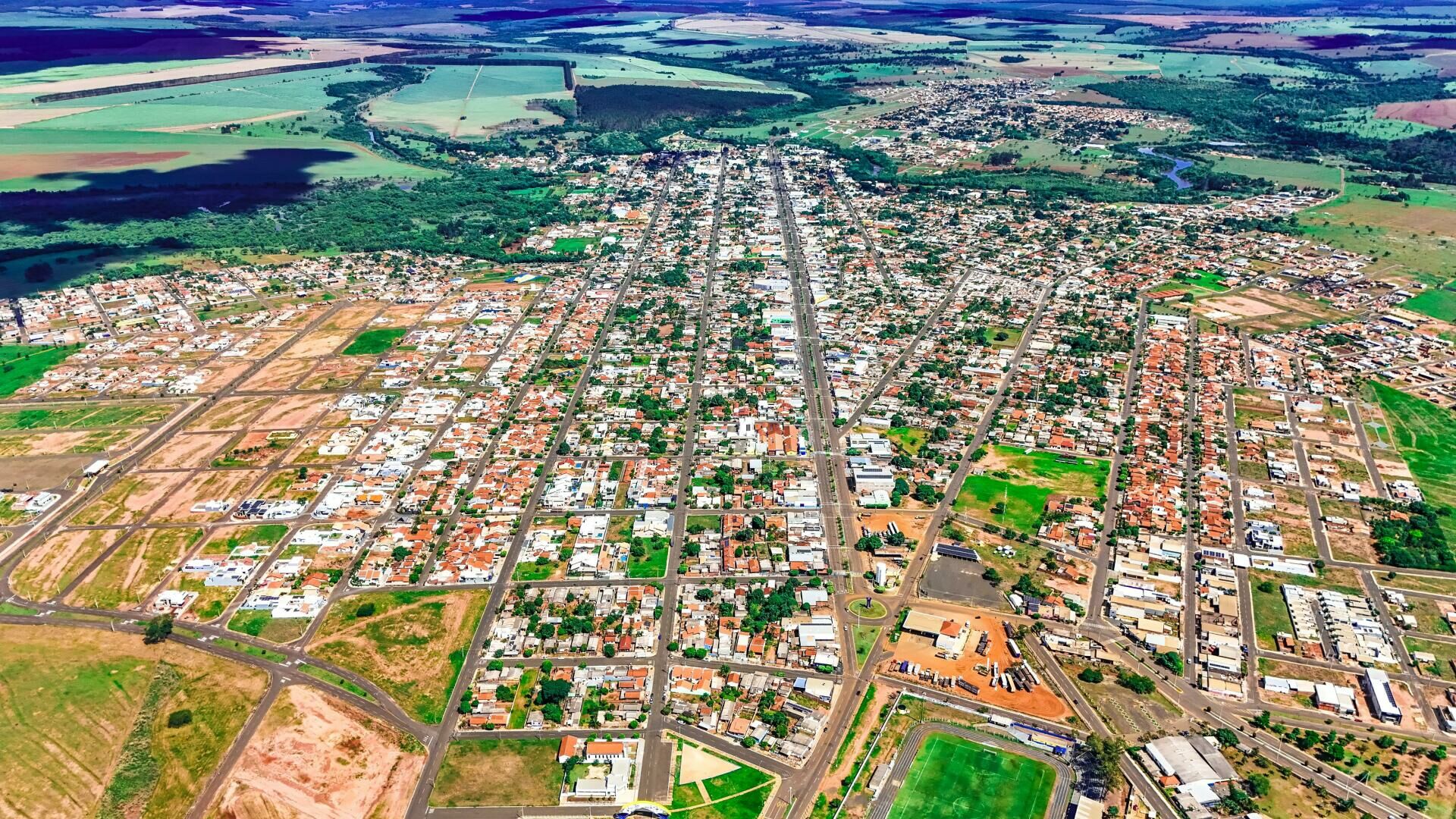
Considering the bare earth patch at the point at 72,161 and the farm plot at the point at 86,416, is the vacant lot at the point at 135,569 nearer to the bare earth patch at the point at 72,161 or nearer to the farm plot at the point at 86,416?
the farm plot at the point at 86,416

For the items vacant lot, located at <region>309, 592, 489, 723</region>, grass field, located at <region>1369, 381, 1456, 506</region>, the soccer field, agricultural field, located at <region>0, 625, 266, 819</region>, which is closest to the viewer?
the soccer field

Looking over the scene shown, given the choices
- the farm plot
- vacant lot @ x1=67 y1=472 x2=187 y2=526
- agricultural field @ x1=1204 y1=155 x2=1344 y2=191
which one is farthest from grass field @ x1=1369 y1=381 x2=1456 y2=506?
the farm plot

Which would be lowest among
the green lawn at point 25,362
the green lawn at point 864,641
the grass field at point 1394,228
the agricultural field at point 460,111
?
the green lawn at point 864,641

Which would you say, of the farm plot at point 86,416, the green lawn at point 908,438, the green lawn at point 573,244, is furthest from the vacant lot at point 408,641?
the green lawn at point 573,244

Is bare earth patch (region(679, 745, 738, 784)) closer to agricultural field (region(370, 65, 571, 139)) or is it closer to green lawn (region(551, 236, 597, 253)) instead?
green lawn (region(551, 236, 597, 253))

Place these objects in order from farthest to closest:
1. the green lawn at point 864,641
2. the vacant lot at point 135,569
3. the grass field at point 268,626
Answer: the vacant lot at point 135,569, the grass field at point 268,626, the green lawn at point 864,641

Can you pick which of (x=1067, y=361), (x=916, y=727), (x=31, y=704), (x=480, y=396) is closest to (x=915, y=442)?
(x=1067, y=361)

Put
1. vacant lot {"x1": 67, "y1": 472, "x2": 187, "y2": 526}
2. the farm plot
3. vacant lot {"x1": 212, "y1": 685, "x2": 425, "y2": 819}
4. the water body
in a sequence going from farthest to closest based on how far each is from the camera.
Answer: the water body → the farm plot → vacant lot {"x1": 67, "y1": 472, "x2": 187, "y2": 526} → vacant lot {"x1": 212, "y1": 685, "x2": 425, "y2": 819}

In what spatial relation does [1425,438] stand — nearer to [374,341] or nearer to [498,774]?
[498,774]
